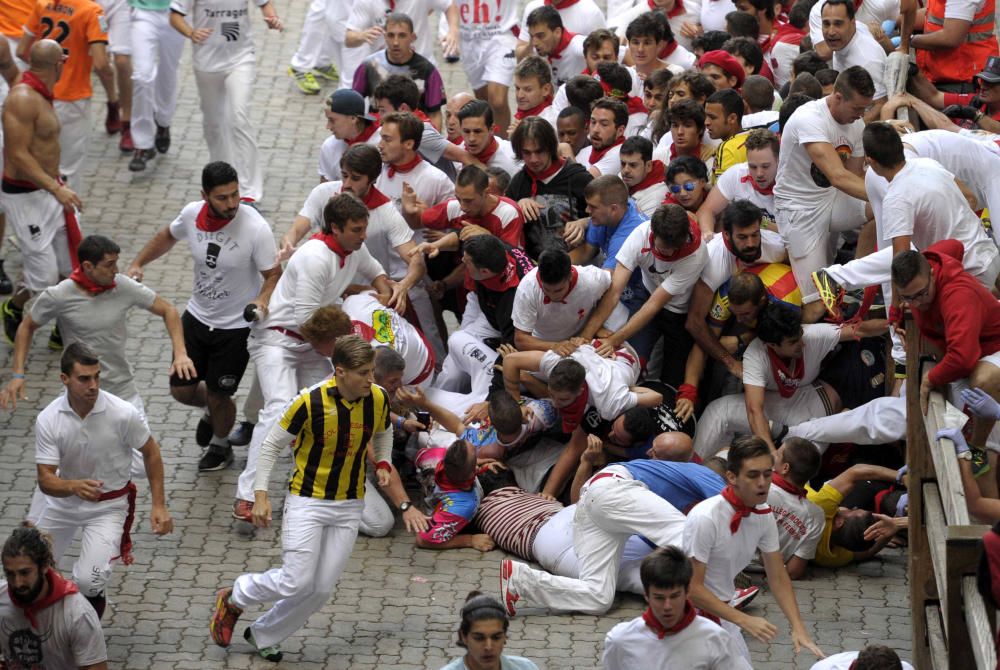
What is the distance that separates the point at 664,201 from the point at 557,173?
0.80 m

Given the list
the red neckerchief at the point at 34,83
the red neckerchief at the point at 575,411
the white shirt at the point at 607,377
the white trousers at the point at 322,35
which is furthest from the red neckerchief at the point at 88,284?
the white trousers at the point at 322,35

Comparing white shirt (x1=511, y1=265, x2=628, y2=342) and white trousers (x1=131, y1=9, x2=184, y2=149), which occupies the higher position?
white shirt (x1=511, y1=265, x2=628, y2=342)

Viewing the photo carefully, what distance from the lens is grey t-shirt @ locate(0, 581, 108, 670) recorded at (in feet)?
24.8

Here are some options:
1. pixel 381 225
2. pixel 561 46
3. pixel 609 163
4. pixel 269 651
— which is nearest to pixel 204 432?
pixel 381 225

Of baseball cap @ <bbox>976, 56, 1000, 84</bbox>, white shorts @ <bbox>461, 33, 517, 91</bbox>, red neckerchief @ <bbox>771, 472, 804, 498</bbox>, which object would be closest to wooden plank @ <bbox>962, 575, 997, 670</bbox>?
red neckerchief @ <bbox>771, 472, 804, 498</bbox>

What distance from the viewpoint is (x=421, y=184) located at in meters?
11.2

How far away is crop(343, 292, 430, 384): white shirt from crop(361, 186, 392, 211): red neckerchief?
74cm

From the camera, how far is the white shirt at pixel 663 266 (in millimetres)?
9812

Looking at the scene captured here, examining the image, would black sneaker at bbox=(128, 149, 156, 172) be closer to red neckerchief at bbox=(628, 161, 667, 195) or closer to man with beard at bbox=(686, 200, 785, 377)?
red neckerchief at bbox=(628, 161, 667, 195)

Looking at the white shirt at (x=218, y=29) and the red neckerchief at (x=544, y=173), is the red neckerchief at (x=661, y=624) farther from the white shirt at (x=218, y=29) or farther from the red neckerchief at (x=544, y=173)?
the white shirt at (x=218, y=29)

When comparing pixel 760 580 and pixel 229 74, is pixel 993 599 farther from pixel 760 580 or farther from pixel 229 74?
pixel 229 74

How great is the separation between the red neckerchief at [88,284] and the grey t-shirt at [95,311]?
0.03 meters

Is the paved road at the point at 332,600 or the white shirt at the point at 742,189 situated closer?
the paved road at the point at 332,600

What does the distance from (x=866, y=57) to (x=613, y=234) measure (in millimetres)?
2634
